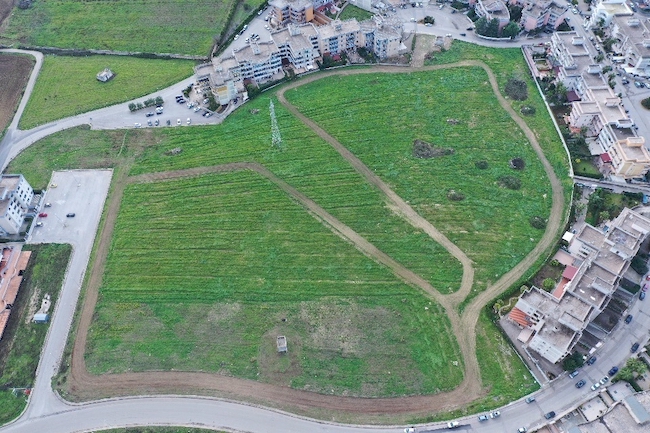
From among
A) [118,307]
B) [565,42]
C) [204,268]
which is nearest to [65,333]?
[118,307]

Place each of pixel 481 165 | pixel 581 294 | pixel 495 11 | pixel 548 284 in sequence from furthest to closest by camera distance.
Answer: pixel 495 11 → pixel 481 165 → pixel 548 284 → pixel 581 294

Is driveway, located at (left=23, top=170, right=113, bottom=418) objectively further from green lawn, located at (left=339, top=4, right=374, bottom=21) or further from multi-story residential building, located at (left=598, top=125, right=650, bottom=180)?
multi-story residential building, located at (left=598, top=125, right=650, bottom=180)

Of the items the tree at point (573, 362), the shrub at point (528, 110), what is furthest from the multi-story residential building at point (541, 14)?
the tree at point (573, 362)

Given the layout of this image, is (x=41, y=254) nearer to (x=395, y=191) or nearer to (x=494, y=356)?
(x=395, y=191)

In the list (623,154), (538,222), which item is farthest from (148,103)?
(623,154)

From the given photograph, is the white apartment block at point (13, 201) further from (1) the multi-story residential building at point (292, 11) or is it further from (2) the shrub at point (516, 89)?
(2) the shrub at point (516, 89)

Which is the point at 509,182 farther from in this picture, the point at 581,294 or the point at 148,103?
the point at 148,103

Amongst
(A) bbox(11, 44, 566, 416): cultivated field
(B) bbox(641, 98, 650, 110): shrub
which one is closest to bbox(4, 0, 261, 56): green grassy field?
(A) bbox(11, 44, 566, 416): cultivated field
